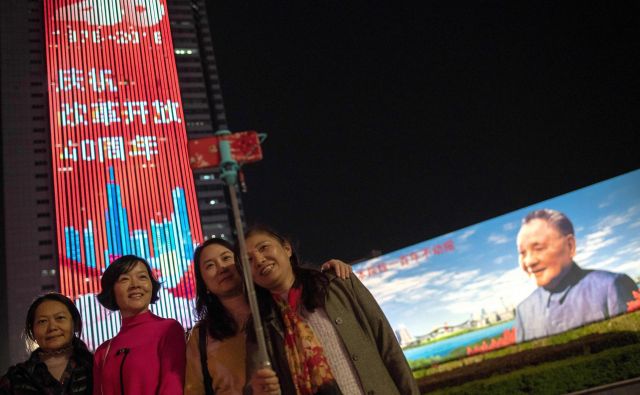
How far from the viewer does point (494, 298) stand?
411 inches

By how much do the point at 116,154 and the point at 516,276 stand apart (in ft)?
73.6

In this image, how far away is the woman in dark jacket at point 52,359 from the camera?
2.83m

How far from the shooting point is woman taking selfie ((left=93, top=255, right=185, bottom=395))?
2518 mm

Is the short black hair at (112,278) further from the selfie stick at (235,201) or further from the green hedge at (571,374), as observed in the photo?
the green hedge at (571,374)

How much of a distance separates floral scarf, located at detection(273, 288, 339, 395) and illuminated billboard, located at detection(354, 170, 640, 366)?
314 inches

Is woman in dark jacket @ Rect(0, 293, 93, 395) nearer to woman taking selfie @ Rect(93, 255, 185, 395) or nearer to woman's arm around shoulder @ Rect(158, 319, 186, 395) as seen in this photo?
woman taking selfie @ Rect(93, 255, 185, 395)

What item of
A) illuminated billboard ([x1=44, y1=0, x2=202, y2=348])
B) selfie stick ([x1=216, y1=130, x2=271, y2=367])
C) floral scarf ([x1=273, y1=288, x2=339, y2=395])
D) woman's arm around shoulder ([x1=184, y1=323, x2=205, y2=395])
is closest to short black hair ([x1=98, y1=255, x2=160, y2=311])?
woman's arm around shoulder ([x1=184, y1=323, x2=205, y2=395])

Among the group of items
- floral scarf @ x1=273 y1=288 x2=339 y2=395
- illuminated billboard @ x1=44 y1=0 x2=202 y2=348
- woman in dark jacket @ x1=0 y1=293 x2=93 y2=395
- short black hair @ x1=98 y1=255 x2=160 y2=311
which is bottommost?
floral scarf @ x1=273 y1=288 x2=339 y2=395

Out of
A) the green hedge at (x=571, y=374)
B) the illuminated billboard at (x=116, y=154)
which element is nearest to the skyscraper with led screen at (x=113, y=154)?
the illuminated billboard at (x=116, y=154)

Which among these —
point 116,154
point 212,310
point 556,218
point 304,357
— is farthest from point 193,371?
point 116,154

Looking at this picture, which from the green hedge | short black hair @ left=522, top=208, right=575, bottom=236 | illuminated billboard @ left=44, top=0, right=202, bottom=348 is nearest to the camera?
the green hedge

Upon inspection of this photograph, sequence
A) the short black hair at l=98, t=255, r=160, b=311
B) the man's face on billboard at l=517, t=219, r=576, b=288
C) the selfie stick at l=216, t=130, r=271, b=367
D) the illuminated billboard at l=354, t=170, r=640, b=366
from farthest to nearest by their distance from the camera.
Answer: the man's face on billboard at l=517, t=219, r=576, b=288 < the illuminated billboard at l=354, t=170, r=640, b=366 < the short black hair at l=98, t=255, r=160, b=311 < the selfie stick at l=216, t=130, r=271, b=367

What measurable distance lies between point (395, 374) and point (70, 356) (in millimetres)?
1770

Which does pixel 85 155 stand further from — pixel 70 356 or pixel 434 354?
pixel 70 356
